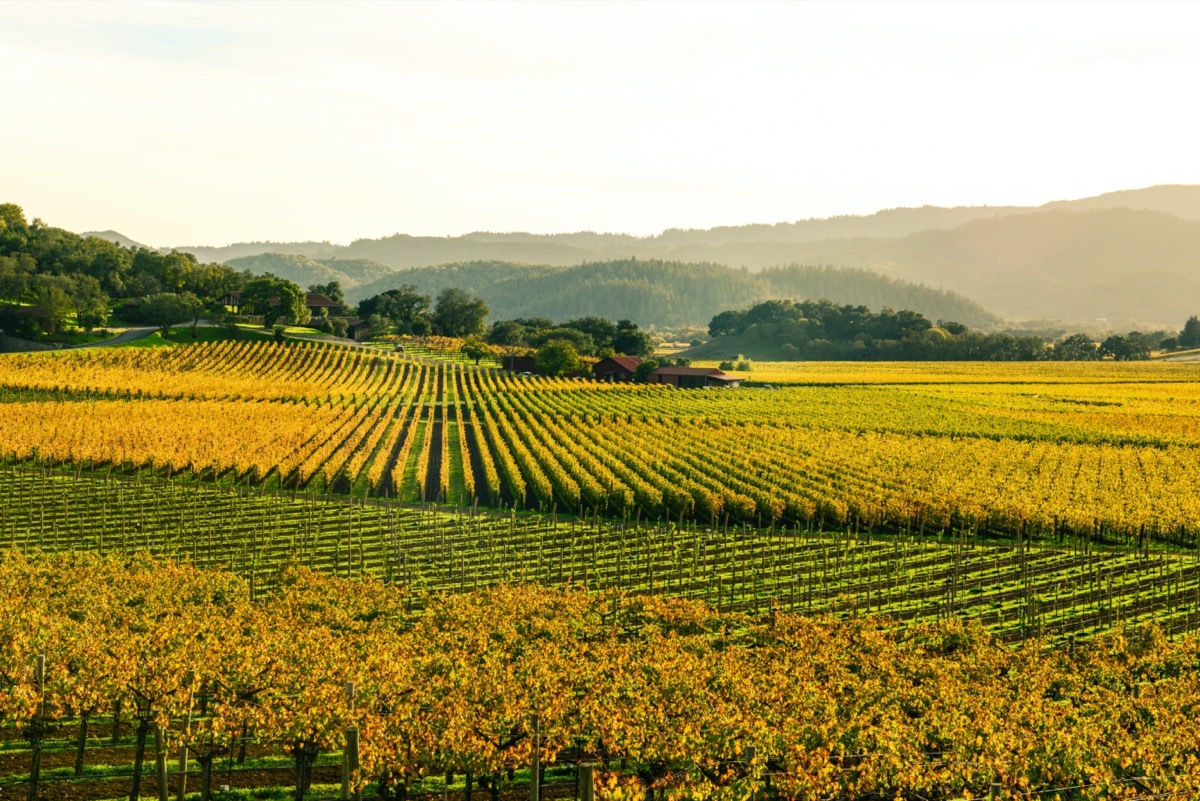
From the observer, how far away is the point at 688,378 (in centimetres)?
12762

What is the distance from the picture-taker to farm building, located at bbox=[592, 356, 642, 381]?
129 meters

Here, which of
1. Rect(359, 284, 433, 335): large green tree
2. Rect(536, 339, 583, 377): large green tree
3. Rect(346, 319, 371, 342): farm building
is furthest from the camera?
Rect(359, 284, 433, 335): large green tree

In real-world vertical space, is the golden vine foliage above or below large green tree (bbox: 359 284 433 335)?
below

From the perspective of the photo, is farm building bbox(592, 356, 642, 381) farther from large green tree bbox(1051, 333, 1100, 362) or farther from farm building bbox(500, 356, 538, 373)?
large green tree bbox(1051, 333, 1100, 362)

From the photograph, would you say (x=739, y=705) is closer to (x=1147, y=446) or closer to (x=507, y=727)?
(x=507, y=727)

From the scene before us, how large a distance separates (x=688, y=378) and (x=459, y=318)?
5941 centimetres

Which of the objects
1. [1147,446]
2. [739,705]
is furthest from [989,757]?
[1147,446]

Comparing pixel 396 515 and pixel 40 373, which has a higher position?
pixel 40 373

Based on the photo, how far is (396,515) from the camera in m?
46.6

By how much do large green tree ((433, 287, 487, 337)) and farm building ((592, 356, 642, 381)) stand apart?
4580 centimetres

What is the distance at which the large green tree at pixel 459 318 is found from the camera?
17012 cm

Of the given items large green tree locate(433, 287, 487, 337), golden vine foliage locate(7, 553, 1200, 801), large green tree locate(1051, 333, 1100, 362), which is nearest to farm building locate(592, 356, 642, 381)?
large green tree locate(433, 287, 487, 337)

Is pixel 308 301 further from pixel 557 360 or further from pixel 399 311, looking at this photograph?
pixel 557 360

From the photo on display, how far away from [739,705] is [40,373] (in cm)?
9236
